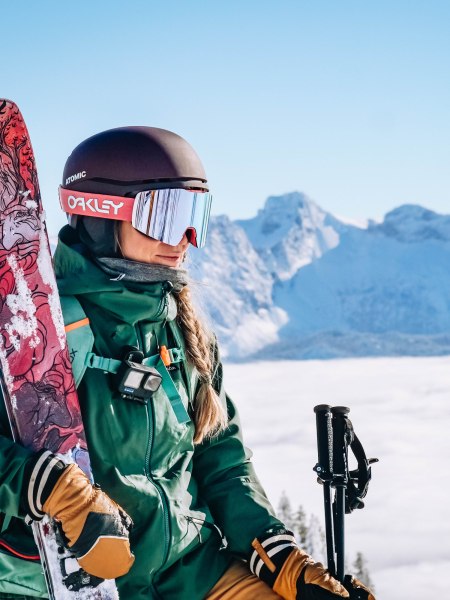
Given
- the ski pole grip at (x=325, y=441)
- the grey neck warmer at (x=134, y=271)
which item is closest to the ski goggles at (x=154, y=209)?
the grey neck warmer at (x=134, y=271)

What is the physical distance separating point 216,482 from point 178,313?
2.18ft

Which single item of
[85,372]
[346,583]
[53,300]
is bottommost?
[346,583]

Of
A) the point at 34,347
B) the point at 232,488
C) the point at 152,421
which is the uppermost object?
the point at 34,347

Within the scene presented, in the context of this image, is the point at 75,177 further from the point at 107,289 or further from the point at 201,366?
the point at 201,366

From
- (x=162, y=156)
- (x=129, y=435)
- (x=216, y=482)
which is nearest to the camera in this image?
(x=129, y=435)

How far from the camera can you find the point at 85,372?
2877 millimetres

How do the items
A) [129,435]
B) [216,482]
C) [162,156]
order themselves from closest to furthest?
[129,435], [162,156], [216,482]

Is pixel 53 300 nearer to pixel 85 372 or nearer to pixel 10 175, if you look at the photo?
pixel 85 372

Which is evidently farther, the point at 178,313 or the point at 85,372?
the point at 178,313

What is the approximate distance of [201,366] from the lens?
321 cm

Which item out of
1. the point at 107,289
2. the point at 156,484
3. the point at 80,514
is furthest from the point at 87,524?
the point at 107,289

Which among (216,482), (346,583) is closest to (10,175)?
(216,482)

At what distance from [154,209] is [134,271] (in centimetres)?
24

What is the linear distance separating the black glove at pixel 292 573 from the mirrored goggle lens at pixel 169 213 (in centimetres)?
115
